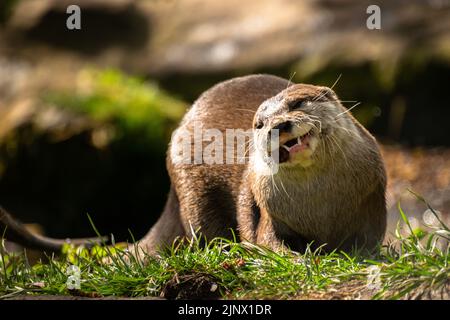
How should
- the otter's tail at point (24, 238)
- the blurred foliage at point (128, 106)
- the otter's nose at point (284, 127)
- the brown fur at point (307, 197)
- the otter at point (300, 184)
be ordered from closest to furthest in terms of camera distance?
the otter's nose at point (284, 127), the otter at point (300, 184), the brown fur at point (307, 197), the otter's tail at point (24, 238), the blurred foliage at point (128, 106)

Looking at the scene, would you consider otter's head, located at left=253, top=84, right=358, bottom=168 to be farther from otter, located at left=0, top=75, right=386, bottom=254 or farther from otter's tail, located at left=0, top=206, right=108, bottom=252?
otter's tail, located at left=0, top=206, right=108, bottom=252

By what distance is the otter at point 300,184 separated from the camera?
Result: 3930 millimetres

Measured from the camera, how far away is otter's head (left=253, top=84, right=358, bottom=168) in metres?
3.85

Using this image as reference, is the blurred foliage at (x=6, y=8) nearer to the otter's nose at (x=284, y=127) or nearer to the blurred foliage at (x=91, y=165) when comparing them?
the blurred foliage at (x=91, y=165)

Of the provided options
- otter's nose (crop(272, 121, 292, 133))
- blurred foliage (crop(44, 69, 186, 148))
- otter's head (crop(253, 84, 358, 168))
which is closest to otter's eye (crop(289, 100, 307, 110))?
otter's head (crop(253, 84, 358, 168))

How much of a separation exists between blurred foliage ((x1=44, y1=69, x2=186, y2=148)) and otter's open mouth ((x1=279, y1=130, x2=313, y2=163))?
4.56 metres

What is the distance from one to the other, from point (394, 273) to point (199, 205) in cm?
165

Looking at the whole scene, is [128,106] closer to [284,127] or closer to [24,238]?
[24,238]

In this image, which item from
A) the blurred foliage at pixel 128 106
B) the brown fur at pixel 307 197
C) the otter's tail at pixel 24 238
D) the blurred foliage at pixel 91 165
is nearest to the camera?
the brown fur at pixel 307 197

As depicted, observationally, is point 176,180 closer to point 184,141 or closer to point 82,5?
point 184,141

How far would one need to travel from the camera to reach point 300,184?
4.07 meters

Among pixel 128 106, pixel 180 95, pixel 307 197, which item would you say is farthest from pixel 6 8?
pixel 307 197

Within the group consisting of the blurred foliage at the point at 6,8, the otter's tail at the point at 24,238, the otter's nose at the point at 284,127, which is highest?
the blurred foliage at the point at 6,8

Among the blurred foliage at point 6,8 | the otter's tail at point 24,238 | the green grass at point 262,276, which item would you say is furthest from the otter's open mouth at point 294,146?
the blurred foliage at point 6,8
